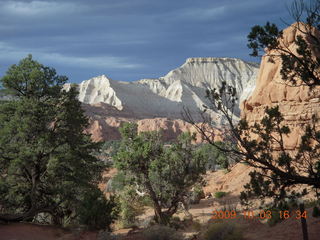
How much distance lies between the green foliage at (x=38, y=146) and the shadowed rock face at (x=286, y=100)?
16708 millimetres

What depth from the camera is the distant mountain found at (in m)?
138

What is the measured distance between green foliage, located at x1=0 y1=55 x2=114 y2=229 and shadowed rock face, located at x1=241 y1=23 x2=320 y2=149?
1671 cm

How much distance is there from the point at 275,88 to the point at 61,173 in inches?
859

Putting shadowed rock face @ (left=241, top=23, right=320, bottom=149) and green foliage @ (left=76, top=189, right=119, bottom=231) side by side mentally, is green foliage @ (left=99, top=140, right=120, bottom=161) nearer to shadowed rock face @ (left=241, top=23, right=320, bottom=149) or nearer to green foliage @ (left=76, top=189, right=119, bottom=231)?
shadowed rock face @ (left=241, top=23, right=320, bottom=149)

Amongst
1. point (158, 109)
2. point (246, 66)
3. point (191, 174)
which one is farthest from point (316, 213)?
point (246, 66)

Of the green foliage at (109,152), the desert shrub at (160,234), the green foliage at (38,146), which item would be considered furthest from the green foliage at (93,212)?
the green foliage at (109,152)

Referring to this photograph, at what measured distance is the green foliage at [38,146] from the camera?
43.7 feet

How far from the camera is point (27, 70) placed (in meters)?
14.4

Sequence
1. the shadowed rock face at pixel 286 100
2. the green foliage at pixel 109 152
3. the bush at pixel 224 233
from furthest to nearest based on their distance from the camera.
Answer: the green foliage at pixel 109 152 < the shadowed rock face at pixel 286 100 < the bush at pixel 224 233

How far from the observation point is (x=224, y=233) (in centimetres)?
1145

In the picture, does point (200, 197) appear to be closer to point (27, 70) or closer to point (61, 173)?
point (61, 173)
